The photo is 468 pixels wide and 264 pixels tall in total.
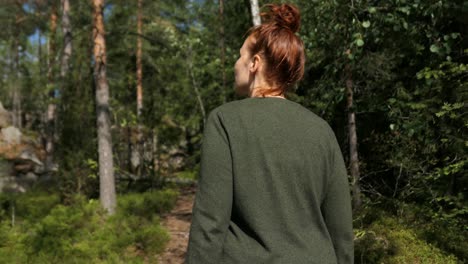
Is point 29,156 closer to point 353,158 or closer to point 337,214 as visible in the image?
point 353,158

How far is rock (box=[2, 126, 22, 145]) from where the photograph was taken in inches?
814

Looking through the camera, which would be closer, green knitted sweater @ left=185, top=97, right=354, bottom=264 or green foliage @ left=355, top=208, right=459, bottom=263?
green knitted sweater @ left=185, top=97, right=354, bottom=264

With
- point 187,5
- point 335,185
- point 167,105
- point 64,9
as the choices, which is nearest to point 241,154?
point 335,185

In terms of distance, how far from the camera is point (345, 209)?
→ 160 centimetres

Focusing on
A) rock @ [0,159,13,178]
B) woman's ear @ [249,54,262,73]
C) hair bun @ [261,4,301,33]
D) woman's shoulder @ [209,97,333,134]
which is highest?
hair bun @ [261,4,301,33]

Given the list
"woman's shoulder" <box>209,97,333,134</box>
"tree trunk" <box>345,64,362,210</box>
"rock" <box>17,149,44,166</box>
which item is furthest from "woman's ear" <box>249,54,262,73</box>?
"rock" <box>17,149,44,166</box>

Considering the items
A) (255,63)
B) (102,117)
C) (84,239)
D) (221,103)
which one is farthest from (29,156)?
(255,63)

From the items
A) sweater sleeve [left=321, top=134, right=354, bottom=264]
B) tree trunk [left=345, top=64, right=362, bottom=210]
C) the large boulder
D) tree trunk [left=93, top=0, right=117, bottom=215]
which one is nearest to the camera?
sweater sleeve [left=321, top=134, right=354, bottom=264]

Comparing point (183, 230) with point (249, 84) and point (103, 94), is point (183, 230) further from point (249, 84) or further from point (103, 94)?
point (249, 84)

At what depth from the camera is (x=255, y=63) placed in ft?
4.91

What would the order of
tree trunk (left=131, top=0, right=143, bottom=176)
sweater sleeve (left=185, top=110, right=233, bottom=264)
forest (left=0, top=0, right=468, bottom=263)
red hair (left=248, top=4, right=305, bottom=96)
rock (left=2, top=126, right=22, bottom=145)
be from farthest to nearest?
rock (left=2, top=126, right=22, bottom=145), tree trunk (left=131, top=0, right=143, bottom=176), forest (left=0, top=0, right=468, bottom=263), red hair (left=248, top=4, right=305, bottom=96), sweater sleeve (left=185, top=110, right=233, bottom=264)

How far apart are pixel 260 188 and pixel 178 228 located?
26.1 feet

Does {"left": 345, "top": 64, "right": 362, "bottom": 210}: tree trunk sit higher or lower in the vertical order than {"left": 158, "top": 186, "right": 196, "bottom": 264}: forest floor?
higher

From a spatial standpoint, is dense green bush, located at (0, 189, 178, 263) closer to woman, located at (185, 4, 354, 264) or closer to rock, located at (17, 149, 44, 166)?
woman, located at (185, 4, 354, 264)
